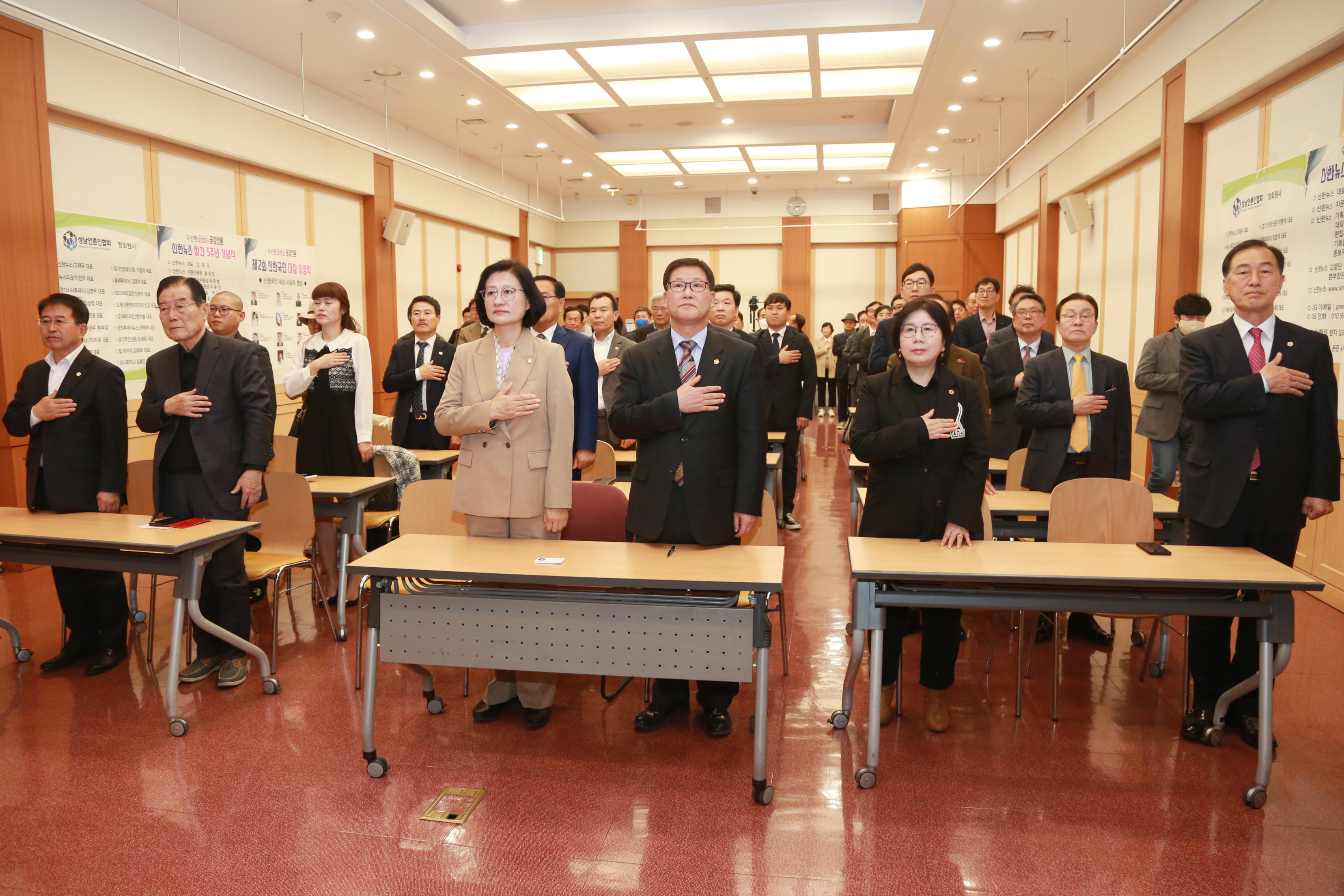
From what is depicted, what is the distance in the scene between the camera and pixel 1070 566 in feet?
9.15

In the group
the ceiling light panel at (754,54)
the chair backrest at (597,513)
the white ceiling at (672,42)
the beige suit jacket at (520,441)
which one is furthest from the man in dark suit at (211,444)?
Answer: the ceiling light panel at (754,54)

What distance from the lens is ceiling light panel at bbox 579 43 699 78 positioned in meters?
7.68

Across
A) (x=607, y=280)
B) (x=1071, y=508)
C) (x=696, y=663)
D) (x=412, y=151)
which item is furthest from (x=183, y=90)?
(x=607, y=280)

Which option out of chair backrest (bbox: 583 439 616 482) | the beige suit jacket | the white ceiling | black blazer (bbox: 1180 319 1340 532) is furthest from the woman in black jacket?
the white ceiling

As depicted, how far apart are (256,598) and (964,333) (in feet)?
17.4

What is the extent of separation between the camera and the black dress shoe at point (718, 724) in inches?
125

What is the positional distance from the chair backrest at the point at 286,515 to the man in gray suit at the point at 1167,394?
5.50 m

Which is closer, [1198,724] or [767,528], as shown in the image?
[1198,724]

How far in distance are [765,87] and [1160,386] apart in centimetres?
532

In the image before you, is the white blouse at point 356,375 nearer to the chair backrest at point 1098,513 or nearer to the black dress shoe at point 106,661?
the black dress shoe at point 106,661

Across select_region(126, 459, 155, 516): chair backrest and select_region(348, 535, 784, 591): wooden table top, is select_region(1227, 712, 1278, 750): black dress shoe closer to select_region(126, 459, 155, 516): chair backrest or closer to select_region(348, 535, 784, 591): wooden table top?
select_region(348, 535, 784, 591): wooden table top

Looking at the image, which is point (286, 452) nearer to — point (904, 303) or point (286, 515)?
point (286, 515)

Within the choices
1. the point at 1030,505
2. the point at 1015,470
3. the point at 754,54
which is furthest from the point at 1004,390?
the point at 754,54

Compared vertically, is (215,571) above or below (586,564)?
below
